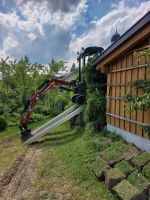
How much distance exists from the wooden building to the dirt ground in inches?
114

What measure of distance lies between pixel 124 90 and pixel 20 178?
12.9ft

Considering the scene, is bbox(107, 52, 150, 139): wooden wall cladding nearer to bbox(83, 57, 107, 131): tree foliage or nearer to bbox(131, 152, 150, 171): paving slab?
bbox(83, 57, 107, 131): tree foliage

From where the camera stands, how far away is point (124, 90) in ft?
25.0

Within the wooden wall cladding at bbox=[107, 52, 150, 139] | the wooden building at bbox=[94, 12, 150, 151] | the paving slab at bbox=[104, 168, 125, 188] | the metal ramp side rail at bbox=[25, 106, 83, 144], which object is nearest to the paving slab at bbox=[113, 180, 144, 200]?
the paving slab at bbox=[104, 168, 125, 188]

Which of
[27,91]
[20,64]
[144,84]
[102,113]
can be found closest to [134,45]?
[144,84]

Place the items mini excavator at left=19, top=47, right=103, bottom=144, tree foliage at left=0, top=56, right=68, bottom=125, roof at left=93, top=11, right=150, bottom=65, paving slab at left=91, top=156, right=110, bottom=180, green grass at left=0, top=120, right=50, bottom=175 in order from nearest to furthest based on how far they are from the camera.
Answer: roof at left=93, top=11, right=150, bottom=65 < paving slab at left=91, top=156, right=110, bottom=180 < green grass at left=0, top=120, right=50, bottom=175 < mini excavator at left=19, top=47, right=103, bottom=144 < tree foliage at left=0, top=56, right=68, bottom=125

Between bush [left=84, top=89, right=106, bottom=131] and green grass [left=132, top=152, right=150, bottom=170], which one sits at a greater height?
bush [left=84, top=89, right=106, bottom=131]

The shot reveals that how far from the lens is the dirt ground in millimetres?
5457

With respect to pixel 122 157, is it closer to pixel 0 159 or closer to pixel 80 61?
pixel 0 159

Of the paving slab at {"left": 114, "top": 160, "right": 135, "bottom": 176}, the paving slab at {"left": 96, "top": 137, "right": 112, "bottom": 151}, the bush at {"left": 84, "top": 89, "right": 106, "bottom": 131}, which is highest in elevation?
the bush at {"left": 84, "top": 89, "right": 106, "bottom": 131}

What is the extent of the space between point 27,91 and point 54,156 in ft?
44.2

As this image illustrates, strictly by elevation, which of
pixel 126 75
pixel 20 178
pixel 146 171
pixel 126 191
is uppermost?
pixel 126 75

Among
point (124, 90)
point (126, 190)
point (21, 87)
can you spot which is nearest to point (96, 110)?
point (124, 90)

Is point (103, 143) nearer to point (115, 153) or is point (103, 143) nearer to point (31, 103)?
point (115, 153)
